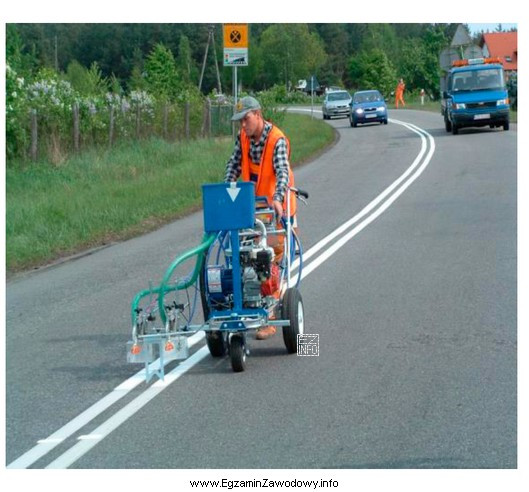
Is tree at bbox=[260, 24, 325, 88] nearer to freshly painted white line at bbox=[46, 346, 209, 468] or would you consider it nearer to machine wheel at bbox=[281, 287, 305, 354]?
machine wheel at bbox=[281, 287, 305, 354]

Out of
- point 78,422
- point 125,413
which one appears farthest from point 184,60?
point 78,422

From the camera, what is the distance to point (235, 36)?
2414 centimetres

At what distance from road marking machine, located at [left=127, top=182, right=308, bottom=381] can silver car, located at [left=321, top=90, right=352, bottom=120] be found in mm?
48278

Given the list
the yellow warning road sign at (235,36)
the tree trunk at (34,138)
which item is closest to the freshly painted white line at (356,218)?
the yellow warning road sign at (235,36)

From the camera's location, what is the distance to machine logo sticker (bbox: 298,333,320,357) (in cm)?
841

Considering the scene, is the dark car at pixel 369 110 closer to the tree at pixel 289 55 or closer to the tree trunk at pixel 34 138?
the tree at pixel 289 55

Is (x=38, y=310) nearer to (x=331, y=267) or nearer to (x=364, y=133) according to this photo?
(x=331, y=267)

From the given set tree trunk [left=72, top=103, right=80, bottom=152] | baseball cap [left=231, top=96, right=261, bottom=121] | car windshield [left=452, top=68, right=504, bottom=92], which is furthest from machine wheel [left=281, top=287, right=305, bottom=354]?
car windshield [left=452, top=68, right=504, bottom=92]

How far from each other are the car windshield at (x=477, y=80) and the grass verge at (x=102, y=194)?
5.90 meters

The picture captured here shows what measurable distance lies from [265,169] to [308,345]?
145 centimetres

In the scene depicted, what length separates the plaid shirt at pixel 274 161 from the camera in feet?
27.3

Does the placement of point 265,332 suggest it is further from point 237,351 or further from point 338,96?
point 338,96

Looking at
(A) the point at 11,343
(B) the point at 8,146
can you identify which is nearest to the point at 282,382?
(A) the point at 11,343

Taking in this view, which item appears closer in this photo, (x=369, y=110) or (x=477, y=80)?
(x=477, y=80)
